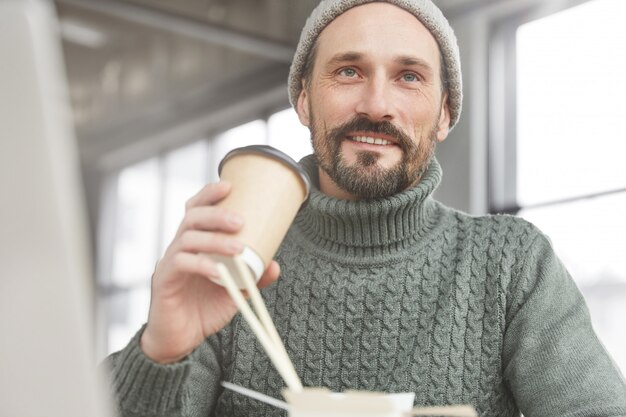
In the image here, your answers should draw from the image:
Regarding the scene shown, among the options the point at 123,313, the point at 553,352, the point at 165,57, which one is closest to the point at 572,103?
the point at 553,352

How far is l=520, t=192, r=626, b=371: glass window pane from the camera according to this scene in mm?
3541

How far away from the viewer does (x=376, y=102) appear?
1138mm

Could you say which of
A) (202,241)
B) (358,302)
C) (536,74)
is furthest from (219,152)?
(202,241)

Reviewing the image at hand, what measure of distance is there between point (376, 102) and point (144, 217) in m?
5.88

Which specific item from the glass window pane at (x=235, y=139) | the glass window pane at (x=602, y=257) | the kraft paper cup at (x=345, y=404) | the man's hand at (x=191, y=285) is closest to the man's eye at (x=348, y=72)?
the man's hand at (x=191, y=285)

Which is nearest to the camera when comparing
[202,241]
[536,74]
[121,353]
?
[202,241]

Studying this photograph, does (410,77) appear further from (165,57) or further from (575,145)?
(165,57)

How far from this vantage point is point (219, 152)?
6133 mm

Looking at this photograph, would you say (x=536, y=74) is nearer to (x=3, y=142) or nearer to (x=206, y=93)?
(x=206, y=93)

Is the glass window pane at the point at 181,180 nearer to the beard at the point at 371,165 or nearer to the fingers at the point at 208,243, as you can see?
the beard at the point at 371,165

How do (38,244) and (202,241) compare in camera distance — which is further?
(202,241)

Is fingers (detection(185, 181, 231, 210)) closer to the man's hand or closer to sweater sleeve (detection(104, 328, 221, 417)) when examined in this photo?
the man's hand

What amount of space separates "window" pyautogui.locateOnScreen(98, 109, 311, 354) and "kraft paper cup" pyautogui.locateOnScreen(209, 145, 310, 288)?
16.3 ft

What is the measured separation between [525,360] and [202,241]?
581 millimetres
